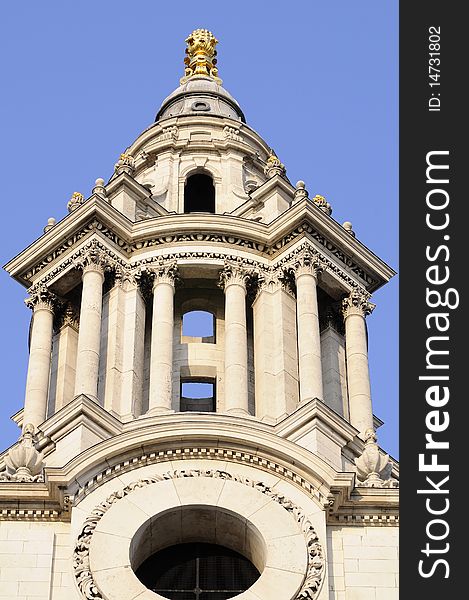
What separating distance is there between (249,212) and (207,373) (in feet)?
22.5

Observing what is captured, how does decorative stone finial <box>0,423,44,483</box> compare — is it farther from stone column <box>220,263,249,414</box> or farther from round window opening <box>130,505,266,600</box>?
stone column <box>220,263,249,414</box>

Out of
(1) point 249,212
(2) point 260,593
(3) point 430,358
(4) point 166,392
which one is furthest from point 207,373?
(3) point 430,358

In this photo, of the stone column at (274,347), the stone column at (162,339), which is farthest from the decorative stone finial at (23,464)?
the stone column at (274,347)

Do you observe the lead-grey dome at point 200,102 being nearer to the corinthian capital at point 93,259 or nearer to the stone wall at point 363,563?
the corinthian capital at point 93,259

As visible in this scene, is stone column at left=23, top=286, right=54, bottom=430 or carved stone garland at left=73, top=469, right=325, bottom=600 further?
stone column at left=23, top=286, right=54, bottom=430

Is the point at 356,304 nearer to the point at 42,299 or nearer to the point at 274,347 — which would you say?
the point at 274,347

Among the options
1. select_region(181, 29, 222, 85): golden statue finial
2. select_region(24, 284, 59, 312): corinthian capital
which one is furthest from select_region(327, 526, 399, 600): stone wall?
select_region(181, 29, 222, 85): golden statue finial

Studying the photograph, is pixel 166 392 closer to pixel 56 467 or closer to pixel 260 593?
pixel 56 467

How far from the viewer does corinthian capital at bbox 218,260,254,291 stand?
162ft

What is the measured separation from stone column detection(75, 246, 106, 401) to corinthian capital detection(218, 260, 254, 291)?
10.8 ft

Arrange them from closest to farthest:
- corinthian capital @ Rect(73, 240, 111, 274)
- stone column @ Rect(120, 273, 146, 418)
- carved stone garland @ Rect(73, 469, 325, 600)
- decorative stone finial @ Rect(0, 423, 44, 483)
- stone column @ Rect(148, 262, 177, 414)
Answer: carved stone garland @ Rect(73, 469, 325, 600) → decorative stone finial @ Rect(0, 423, 44, 483) → stone column @ Rect(148, 262, 177, 414) → stone column @ Rect(120, 273, 146, 418) → corinthian capital @ Rect(73, 240, 111, 274)

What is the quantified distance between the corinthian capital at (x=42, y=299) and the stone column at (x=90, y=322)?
4.52 feet

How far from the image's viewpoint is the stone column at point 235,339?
152 feet

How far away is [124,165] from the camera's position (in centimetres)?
5522
